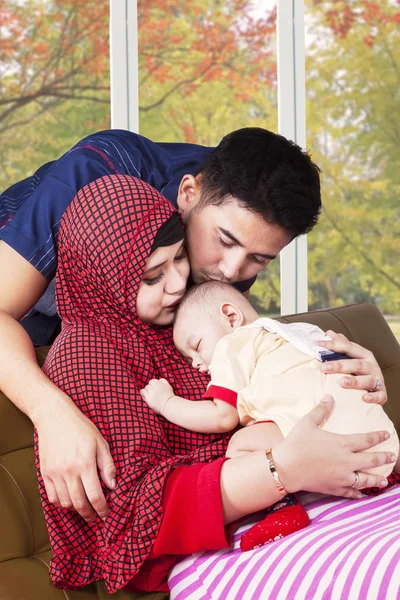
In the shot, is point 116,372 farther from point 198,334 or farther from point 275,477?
point 275,477

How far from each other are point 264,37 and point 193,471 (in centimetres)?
437

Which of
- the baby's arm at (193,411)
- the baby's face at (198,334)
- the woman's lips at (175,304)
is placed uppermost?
the woman's lips at (175,304)

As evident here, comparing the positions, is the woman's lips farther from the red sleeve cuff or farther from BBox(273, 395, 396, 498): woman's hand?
BBox(273, 395, 396, 498): woman's hand

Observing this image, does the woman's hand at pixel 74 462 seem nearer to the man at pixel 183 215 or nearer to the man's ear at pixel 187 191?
the man at pixel 183 215

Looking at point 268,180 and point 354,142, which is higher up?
point 354,142

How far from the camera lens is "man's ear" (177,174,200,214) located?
2.07 meters

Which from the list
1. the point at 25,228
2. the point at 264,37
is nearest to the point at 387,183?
the point at 264,37

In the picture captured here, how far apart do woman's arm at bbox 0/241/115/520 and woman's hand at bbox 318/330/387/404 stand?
0.49m

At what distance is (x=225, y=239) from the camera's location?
6.38 feet

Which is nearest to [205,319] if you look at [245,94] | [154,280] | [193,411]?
[154,280]

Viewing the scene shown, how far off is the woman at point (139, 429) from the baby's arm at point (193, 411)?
28mm

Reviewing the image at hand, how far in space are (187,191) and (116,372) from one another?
74 centimetres

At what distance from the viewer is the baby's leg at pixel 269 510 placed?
138cm

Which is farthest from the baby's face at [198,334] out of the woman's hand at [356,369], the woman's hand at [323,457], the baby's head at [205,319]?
the woman's hand at [323,457]
